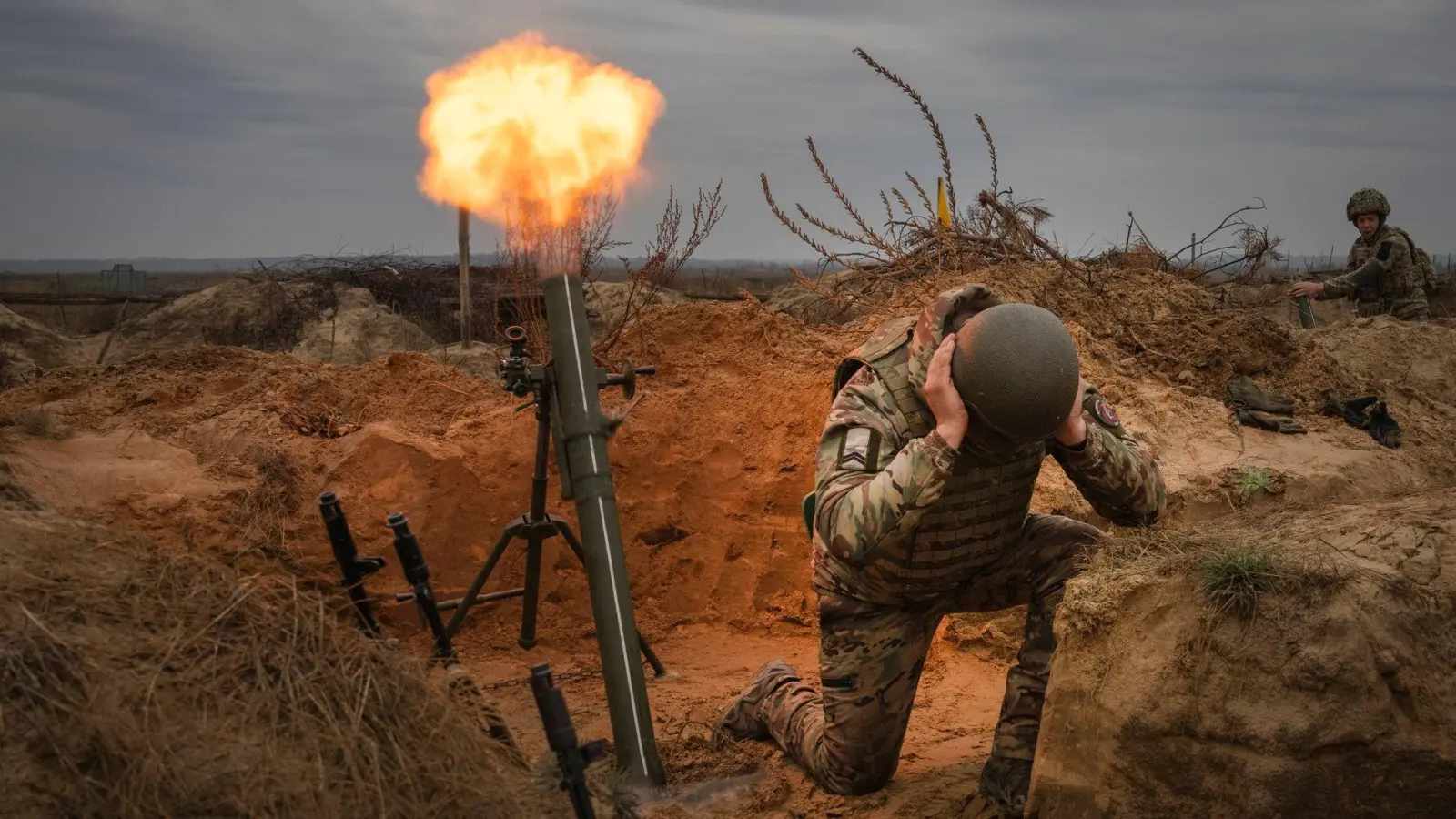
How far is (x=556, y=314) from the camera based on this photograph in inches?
162

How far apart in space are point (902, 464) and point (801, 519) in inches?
124

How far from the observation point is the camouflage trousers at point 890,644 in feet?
13.6

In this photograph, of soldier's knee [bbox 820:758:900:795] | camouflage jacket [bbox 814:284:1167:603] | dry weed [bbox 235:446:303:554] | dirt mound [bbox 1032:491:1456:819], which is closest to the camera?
dirt mound [bbox 1032:491:1456:819]

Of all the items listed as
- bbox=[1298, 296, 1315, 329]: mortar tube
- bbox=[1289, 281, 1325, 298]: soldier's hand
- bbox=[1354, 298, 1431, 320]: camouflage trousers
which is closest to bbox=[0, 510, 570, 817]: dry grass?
bbox=[1289, 281, 1325, 298]: soldier's hand

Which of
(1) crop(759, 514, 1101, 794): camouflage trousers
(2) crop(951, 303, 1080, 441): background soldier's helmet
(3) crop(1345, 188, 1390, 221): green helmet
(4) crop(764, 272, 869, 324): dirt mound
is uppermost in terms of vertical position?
(3) crop(1345, 188, 1390, 221): green helmet

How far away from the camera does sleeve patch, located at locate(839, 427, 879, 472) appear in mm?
3896

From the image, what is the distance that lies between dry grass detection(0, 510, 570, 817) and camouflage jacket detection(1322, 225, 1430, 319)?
406 inches

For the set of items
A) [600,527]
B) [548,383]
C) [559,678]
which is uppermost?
[548,383]

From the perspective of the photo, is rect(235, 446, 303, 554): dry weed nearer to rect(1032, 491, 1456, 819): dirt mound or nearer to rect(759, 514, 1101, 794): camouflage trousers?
rect(759, 514, 1101, 794): camouflage trousers

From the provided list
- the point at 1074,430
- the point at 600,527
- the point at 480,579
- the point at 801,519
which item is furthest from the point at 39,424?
the point at 1074,430

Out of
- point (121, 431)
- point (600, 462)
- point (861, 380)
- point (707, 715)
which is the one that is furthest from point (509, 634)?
point (861, 380)

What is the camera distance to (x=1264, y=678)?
3178 mm

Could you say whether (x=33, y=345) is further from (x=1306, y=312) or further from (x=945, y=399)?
(x=1306, y=312)

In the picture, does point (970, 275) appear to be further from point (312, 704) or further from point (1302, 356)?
point (312, 704)
